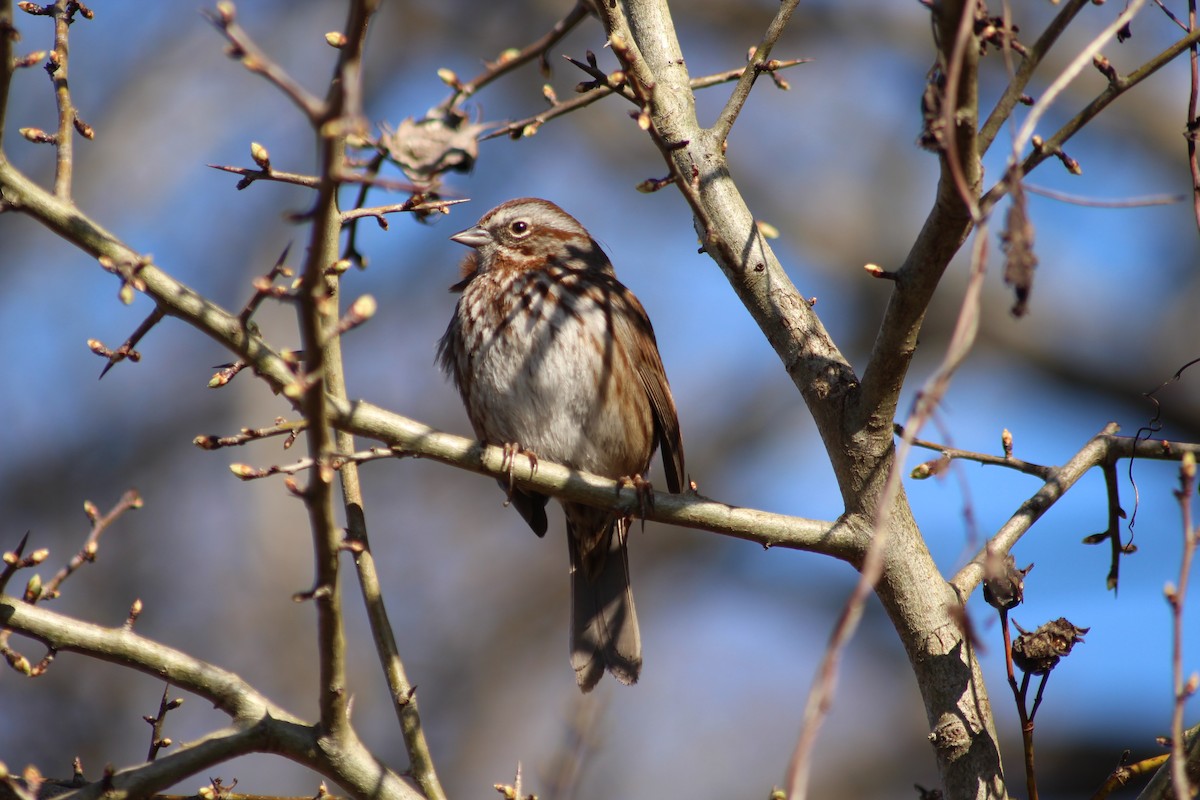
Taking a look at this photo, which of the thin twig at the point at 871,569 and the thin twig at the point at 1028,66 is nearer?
the thin twig at the point at 871,569

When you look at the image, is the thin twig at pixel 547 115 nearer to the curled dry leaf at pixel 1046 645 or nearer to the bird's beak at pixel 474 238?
the curled dry leaf at pixel 1046 645

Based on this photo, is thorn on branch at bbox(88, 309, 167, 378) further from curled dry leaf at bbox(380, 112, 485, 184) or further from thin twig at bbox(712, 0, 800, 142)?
thin twig at bbox(712, 0, 800, 142)

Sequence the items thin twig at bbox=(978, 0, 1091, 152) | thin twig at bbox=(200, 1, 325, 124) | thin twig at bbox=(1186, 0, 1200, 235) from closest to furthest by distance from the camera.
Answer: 1. thin twig at bbox=(200, 1, 325, 124)
2. thin twig at bbox=(978, 0, 1091, 152)
3. thin twig at bbox=(1186, 0, 1200, 235)

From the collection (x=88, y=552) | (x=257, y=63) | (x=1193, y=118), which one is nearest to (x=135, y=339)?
(x=88, y=552)

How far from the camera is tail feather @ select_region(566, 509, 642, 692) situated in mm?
4926

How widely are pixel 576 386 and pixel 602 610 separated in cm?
99

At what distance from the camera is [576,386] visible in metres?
4.78

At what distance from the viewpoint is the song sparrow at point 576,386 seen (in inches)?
188

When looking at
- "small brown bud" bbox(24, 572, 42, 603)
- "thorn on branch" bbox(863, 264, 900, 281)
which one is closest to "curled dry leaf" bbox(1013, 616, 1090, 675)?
"thorn on branch" bbox(863, 264, 900, 281)

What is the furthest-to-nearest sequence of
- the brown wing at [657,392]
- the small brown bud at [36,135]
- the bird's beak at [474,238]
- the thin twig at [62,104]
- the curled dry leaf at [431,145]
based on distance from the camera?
1. the bird's beak at [474,238]
2. the brown wing at [657,392]
3. the small brown bud at [36,135]
4. the thin twig at [62,104]
5. the curled dry leaf at [431,145]

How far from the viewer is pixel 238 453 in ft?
38.2

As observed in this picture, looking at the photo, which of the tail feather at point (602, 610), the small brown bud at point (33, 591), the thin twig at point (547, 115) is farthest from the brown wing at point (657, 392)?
the small brown bud at point (33, 591)

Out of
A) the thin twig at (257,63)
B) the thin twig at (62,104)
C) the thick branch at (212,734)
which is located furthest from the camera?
the thin twig at (62,104)

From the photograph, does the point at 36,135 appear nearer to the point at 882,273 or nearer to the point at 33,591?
the point at 33,591
